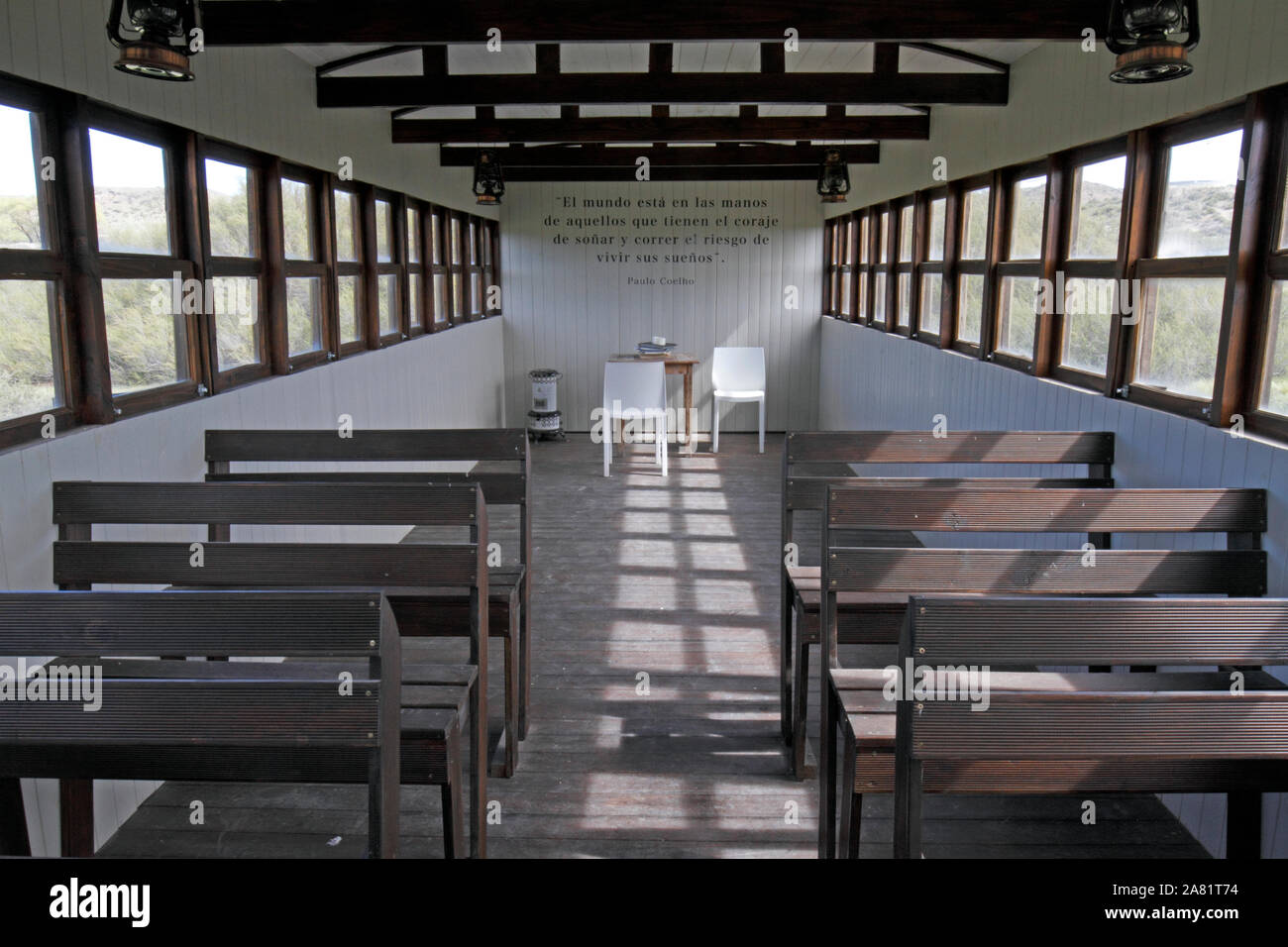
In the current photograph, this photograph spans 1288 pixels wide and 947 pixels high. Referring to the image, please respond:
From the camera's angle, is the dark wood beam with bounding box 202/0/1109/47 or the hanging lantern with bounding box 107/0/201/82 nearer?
the hanging lantern with bounding box 107/0/201/82

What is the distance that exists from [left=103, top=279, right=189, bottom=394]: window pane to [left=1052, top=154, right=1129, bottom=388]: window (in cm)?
361

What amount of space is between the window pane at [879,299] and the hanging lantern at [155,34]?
656 cm

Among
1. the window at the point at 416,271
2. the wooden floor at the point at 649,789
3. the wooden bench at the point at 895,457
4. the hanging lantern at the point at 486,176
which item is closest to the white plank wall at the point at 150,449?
the wooden floor at the point at 649,789

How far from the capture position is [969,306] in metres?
6.23

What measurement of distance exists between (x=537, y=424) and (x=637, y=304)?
1.77 meters

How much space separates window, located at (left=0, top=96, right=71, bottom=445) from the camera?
2.77 metres

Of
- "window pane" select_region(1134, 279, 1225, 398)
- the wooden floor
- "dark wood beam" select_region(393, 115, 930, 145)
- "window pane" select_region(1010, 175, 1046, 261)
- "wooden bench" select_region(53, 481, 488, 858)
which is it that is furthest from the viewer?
"dark wood beam" select_region(393, 115, 930, 145)

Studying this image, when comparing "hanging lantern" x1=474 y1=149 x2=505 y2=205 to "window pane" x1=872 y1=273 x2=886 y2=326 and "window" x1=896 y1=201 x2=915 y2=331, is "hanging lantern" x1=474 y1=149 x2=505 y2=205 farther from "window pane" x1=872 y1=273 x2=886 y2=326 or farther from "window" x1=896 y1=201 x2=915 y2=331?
"window pane" x1=872 y1=273 x2=886 y2=326

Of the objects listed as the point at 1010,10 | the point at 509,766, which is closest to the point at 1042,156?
the point at 1010,10

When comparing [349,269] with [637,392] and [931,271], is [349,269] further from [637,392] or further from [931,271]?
[931,271]

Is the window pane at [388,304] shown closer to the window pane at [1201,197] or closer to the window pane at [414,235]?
the window pane at [414,235]

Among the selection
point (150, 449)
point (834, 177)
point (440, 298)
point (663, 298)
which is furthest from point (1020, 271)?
point (663, 298)

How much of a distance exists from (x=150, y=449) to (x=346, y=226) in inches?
121

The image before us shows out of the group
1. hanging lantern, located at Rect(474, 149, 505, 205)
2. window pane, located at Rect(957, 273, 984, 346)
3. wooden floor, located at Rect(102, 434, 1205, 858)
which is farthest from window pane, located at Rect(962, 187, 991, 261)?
hanging lantern, located at Rect(474, 149, 505, 205)
